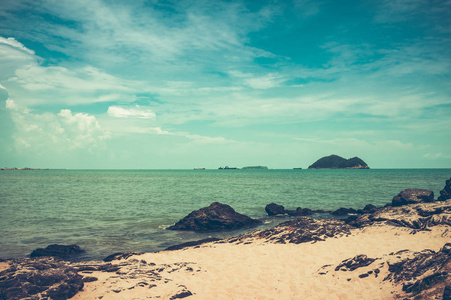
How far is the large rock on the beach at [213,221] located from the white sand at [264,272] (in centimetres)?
729

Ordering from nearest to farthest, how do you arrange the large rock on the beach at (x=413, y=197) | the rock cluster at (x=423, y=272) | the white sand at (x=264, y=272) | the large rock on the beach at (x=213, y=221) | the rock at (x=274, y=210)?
1. the rock cluster at (x=423, y=272)
2. the white sand at (x=264, y=272)
3. the large rock on the beach at (x=213, y=221)
4. the large rock on the beach at (x=413, y=197)
5. the rock at (x=274, y=210)

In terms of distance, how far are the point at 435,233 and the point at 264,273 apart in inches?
464

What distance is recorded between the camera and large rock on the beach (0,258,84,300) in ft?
30.1

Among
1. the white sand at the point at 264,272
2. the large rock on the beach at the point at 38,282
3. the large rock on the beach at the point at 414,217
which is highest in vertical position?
the large rock on the beach at the point at 414,217

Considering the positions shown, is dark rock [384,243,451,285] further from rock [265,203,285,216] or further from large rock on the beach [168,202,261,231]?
rock [265,203,285,216]

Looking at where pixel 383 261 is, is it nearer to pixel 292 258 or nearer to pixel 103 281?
pixel 292 258

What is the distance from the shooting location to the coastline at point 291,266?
9922 millimetres

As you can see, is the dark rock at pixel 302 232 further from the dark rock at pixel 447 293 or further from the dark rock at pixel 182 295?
the dark rock at pixel 447 293

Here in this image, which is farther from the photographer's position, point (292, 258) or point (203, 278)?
point (292, 258)

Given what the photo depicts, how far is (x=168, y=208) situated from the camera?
37.7 meters

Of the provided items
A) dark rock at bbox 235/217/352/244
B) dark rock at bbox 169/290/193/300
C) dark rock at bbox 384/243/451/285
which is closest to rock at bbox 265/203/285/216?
dark rock at bbox 235/217/352/244

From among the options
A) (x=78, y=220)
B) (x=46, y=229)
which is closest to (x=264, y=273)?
(x=46, y=229)

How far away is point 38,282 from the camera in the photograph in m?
9.78

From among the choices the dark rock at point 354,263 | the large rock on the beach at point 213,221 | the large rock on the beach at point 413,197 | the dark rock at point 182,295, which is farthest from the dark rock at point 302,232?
the large rock on the beach at point 413,197
